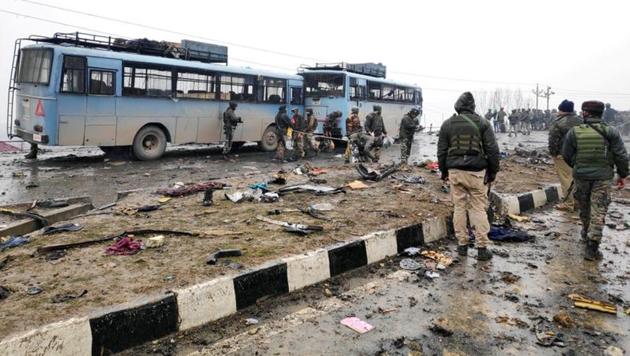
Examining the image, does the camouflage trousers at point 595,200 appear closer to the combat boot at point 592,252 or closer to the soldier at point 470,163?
the combat boot at point 592,252

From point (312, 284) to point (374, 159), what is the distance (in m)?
7.91

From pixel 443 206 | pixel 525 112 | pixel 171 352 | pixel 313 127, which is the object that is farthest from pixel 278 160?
pixel 525 112

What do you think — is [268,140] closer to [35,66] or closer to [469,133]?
[35,66]

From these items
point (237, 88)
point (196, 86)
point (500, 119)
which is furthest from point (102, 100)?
point (500, 119)

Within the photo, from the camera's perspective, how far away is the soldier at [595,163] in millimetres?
4770

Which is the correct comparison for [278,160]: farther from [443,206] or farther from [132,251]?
[132,251]

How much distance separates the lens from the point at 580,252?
4969 mm

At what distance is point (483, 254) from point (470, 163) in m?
0.99

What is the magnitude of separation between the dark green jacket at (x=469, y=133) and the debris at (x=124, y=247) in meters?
3.39

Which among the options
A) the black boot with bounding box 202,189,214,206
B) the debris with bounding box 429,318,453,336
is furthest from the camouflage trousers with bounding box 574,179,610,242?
the black boot with bounding box 202,189,214,206

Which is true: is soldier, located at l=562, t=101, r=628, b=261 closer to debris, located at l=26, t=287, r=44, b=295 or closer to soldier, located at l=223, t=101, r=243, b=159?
debris, located at l=26, t=287, r=44, b=295

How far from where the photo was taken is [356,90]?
56.3ft

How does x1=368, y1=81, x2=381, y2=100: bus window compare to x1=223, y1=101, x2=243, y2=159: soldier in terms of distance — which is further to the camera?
x1=368, y1=81, x2=381, y2=100: bus window

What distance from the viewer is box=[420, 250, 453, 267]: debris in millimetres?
4500
